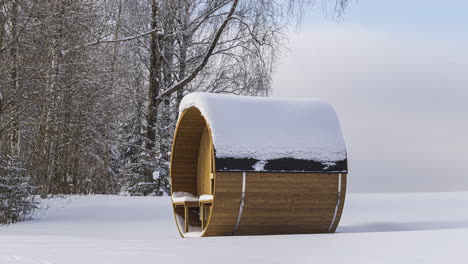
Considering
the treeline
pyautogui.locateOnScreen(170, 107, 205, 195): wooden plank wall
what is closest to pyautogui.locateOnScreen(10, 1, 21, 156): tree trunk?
the treeline

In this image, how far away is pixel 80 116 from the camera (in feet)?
66.8

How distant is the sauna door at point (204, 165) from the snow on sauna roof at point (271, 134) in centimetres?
113

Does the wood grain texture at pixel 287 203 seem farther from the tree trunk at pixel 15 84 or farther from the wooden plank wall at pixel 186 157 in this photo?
the tree trunk at pixel 15 84

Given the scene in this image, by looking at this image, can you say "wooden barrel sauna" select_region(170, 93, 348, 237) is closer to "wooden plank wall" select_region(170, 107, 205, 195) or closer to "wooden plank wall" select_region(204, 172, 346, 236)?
"wooden plank wall" select_region(204, 172, 346, 236)

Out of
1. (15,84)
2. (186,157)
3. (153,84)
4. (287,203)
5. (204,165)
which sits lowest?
(287,203)

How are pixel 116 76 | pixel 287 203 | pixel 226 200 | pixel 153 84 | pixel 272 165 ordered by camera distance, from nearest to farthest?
pixel 226 200 → pixel 272 165 → pixel 287 203 → pixel 153 84 → pixel 116 76

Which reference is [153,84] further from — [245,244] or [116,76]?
[245,244]

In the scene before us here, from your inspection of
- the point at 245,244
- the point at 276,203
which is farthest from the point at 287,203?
the point at 245,244

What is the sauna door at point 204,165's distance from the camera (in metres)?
11.0

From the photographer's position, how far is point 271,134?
952 centimetres

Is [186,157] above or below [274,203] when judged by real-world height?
above

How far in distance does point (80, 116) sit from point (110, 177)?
13.3ft

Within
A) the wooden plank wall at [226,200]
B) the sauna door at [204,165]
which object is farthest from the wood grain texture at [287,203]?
the sauna door at [204,165]

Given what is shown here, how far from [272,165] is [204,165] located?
2.31 meters
